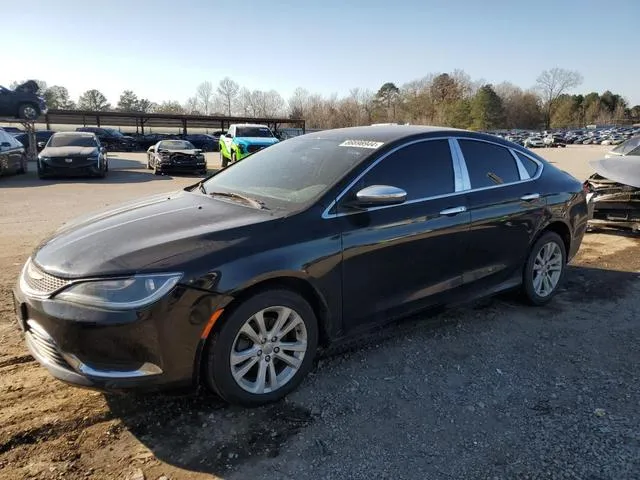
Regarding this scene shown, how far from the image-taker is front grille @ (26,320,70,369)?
268 cm

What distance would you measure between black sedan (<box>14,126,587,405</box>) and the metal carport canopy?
4610 centimetres

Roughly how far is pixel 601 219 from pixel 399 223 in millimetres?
6209

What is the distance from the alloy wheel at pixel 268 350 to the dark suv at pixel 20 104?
25522mm

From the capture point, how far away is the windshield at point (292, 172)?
351cm

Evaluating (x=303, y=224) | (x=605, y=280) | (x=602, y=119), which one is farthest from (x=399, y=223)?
(x=602, y=119)

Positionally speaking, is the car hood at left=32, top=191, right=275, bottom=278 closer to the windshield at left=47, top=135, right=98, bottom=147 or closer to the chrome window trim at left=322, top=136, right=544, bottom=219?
the chrome window trim at left=322, top=136, right=544, bottom=219

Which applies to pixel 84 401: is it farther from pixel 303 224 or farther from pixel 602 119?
pixel 602 119

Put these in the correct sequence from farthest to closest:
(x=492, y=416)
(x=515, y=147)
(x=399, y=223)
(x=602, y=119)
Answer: (x=602, y=119), (x=515, y=147), (x=399, y=223), (x=492, y=416)

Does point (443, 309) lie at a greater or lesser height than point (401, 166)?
lesser

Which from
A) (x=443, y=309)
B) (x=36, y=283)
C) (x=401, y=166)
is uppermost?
(x=401, y=166)

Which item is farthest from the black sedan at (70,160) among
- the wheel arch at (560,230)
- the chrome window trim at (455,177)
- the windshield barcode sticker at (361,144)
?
the wheel arch at (560,230)

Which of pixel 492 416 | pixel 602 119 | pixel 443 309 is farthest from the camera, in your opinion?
pixel 602 119

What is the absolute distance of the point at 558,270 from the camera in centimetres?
502

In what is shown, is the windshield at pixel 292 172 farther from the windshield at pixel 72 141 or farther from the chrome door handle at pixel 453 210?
the windshield at pixel 72 141
